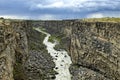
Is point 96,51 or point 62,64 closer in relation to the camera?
point 96,51

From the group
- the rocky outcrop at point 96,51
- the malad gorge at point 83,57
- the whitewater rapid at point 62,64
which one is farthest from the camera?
the whitewater rapid at point 62,64

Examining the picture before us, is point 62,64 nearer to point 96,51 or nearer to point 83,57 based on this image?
point 83,57

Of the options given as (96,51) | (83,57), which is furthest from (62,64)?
(96,51)

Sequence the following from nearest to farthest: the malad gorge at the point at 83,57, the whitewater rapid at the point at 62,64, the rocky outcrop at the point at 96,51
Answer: the malad gorge at the point at 83,57 < the rocky outcrop at the point at 96,51 < the whitewater rapid at the point at 62,64

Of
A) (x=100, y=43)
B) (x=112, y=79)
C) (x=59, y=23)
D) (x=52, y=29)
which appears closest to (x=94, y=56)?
(x=100, y=43)

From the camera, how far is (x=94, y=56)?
76.9 meters

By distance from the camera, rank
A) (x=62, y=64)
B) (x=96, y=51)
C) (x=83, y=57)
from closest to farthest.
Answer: (x=96, y=51) < (x=83, y=57) < (x=62, y=64)

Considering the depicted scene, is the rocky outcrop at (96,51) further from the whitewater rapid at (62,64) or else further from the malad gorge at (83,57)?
the whitewater rapid at (62,64)

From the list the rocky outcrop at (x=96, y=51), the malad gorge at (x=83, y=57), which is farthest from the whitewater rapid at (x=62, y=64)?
the rocky outcrop at (x=96, y=51)

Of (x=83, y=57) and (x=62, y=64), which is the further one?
(x=62, y=64)

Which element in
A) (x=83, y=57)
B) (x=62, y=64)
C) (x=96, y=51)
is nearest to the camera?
(x=96, y=51)

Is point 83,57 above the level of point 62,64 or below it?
above

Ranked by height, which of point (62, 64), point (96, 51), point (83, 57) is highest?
point (96, 51)

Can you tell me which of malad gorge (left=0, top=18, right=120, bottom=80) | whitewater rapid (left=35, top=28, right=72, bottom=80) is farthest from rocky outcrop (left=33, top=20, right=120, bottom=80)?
whitewater rapid (left=35, top=28, right=72, bottom=80)
